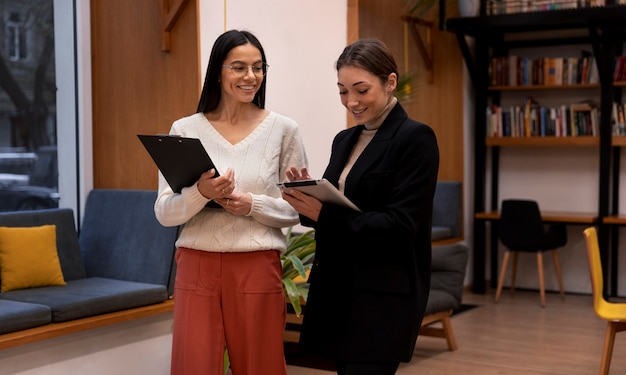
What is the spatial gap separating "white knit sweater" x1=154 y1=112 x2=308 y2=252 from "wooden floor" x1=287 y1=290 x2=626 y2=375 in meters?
2.50

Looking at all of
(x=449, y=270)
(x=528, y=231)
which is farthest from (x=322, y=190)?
(x=528, y=231)

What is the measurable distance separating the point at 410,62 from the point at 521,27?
1.08 metres

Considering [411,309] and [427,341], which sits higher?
[411,309]

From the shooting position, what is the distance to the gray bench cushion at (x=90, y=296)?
4090 mm

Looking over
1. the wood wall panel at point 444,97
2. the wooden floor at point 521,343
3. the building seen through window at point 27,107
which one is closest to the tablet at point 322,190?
the wooden floor at point 521,343

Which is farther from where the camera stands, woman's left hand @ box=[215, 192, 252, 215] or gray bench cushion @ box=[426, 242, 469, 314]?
gray bench cushion @ box=[426, 242, 469, 314]

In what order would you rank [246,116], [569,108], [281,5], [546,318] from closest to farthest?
[246,116] < [281,5] < [546,318] < [569,108]

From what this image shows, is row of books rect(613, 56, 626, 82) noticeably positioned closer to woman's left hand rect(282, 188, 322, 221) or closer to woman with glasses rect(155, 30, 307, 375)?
woman with glasses rect(155, 30, 307, 375)

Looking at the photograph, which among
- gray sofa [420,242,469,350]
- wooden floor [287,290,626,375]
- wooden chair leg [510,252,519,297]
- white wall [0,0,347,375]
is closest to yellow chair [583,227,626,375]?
wooden floor [287,290,626,375]

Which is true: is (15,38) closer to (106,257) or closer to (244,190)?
(106,257)

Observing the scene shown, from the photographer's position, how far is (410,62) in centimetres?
816

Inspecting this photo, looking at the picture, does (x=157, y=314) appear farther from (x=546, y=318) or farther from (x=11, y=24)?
(x=546, y=318)

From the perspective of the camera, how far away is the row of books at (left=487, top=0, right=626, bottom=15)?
7479mm

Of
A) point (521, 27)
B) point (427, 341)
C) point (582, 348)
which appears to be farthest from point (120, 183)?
point (521, 27)
